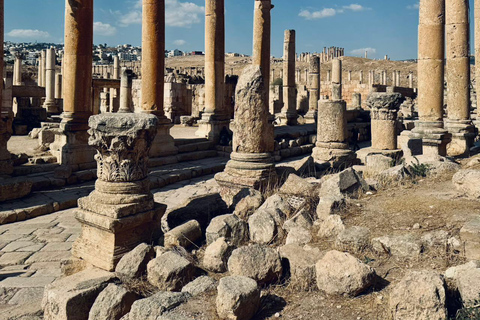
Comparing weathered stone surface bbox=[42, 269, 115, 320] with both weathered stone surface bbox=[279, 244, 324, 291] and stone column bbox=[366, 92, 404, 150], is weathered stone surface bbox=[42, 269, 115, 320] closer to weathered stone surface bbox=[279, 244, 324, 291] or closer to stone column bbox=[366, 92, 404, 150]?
weathered stone surface bbox=[279, 244, 324, 291]

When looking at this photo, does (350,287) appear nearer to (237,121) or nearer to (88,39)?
(237,121)

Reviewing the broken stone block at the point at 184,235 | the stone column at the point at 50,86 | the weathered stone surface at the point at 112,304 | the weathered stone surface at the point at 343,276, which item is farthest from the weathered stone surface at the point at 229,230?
the stone column at the point at 50,86

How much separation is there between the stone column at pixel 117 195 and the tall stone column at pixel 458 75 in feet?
29.8

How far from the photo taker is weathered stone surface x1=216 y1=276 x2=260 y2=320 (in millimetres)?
3346

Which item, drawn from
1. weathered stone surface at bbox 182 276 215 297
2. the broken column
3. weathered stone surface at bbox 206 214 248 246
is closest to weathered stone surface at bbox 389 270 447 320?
weathered stone surface at bbox 182 276 215 297

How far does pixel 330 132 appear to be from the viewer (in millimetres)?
10156

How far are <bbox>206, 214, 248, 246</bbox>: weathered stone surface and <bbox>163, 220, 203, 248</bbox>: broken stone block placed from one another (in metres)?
0.21

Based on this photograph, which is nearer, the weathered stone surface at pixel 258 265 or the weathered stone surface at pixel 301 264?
the weathered stone surface at pixel 301 264

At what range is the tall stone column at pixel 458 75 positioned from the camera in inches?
446

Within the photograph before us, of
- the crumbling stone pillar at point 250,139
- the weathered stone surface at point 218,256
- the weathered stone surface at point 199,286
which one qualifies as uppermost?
the crumbling stone pillar at point 250,139

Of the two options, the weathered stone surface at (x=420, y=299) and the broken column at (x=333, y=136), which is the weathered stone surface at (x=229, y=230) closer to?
the weathered stone surface at (x=420, y=299)

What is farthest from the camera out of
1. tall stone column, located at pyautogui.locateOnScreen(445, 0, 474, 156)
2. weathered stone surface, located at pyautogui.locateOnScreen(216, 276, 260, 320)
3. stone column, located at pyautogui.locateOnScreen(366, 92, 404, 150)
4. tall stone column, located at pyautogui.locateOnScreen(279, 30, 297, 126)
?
tall stone column, located at pyautogui.locateOnScreen(279, 30, 297, 126)

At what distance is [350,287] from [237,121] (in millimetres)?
4733

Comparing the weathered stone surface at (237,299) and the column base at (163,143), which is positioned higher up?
the column base at (163,143)
